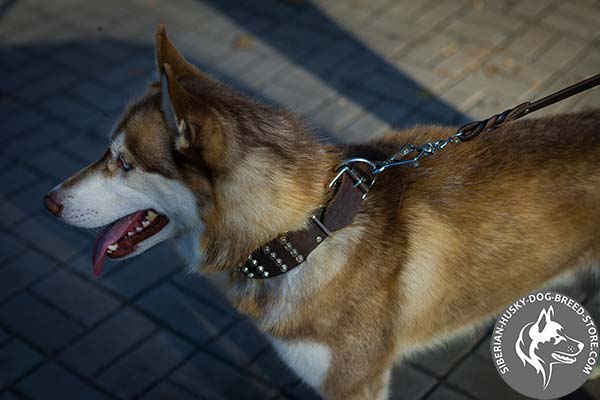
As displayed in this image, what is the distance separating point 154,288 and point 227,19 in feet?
10.4

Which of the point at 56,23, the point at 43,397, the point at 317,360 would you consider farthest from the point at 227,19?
the point at 317,360

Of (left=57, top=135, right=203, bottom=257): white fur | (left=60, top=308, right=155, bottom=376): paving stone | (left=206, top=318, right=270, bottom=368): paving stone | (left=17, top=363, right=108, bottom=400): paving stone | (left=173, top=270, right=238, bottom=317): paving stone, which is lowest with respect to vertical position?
(left=206, top=318, right=270, bottom=368): paving stone

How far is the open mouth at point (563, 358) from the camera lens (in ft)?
11.1

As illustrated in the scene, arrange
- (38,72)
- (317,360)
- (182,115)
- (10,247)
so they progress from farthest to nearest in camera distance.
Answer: (38,72), (10,247), (317,360), (182,115)

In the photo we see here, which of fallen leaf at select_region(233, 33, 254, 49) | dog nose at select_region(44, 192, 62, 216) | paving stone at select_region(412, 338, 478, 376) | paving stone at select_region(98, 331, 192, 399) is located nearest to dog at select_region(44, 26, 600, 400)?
dog nose at select_region(44, 192, 62, 216)

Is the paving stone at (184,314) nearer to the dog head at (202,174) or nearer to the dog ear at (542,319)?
the dog head at (202,174)

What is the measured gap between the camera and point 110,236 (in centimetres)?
303

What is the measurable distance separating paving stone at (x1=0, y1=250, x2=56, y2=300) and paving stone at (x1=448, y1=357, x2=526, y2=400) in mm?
2376

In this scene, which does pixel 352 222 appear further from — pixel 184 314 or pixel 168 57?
pixel 184 314

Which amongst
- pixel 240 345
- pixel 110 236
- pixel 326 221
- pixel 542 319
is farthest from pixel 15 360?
pixel 542 319

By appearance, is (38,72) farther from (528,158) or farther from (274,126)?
(528,158)

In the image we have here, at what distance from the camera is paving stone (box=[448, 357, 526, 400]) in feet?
11.9

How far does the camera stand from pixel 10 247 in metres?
4.56

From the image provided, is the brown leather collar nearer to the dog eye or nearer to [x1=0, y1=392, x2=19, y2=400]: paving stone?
the dog eye
